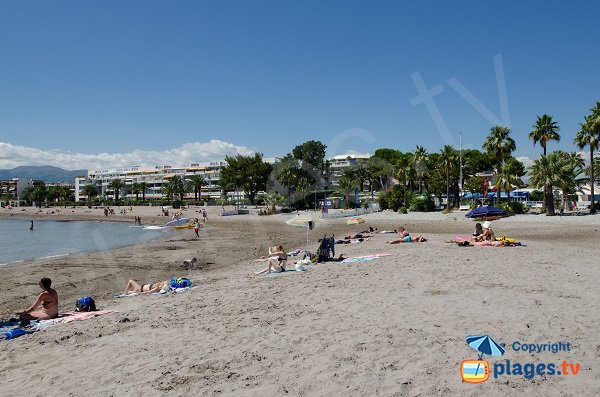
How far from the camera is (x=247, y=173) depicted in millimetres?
87250

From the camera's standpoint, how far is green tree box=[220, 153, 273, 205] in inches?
3420

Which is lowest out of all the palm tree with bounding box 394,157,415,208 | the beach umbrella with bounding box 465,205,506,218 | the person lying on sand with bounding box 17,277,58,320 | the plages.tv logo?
the person lying on sand with bounding box 17,277,58,320

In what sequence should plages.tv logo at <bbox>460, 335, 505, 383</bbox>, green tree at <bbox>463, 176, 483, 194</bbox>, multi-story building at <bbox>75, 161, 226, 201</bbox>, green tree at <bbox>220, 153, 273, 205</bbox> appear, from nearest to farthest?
1. plages.tv logo at <bbox>460, 335, 505, 383</bbox>
2. green tree at <bbox>463, 176, 483, 194</bbox>
3. green tree at <bbox>220, 153, 273, 205</bbox>
4. multi-story building at <bbox>75, 161, 226, 201</bbox>

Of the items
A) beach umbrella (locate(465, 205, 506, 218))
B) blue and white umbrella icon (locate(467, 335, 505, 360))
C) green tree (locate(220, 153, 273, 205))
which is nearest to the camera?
blue and white umbrella icon (locate(467, 335, 505, 360))

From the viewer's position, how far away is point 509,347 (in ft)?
19.1

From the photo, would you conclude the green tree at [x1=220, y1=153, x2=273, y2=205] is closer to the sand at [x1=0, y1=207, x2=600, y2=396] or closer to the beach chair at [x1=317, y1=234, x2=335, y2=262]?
the beach chair at [x1=317, y1=234, x2=335, y2=262]

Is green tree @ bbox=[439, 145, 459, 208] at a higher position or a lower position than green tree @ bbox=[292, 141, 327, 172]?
lower

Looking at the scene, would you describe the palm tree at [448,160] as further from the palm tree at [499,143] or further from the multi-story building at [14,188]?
the multi-story building at [14,188]

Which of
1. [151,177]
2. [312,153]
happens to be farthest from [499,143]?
[151,177]

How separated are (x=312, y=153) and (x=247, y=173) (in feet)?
75.3

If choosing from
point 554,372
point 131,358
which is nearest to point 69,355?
point 131,358

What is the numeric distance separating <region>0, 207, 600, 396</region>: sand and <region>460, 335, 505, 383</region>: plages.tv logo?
94mm

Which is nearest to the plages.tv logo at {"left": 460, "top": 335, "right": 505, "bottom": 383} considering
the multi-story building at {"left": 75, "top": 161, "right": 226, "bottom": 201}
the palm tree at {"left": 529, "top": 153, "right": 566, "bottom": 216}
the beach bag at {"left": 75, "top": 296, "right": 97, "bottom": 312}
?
the beach bag at {"left": 75, "top": 296, "right": 97, "bottom": 312}

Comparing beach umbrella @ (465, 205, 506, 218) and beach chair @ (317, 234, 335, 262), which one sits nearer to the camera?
beach chair @ (317, 234, 335, 262)
